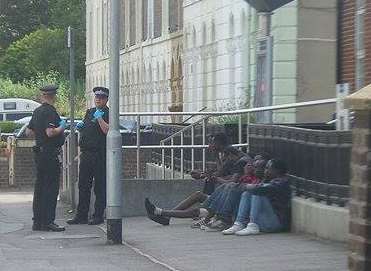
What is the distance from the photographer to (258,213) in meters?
14.1

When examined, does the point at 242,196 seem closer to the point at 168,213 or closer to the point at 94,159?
the point at 168,213

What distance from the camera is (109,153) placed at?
45.8 ft

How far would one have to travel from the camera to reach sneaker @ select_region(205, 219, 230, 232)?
14.9 meters

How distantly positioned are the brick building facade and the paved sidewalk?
3220 mm

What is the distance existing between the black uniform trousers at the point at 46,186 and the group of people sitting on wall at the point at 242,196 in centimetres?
131

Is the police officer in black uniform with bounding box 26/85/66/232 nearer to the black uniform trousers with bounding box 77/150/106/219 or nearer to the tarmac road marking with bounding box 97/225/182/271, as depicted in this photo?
the black uniform trousers with bounding box 77/150/106/219

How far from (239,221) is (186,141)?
6024mm

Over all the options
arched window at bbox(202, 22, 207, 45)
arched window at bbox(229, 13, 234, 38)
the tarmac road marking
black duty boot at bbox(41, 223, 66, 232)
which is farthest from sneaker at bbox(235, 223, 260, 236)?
arched window at bbox(202, 22, 207, 45)

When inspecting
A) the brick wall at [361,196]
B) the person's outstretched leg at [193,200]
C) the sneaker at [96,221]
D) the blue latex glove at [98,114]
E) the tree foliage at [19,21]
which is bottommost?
the sneaker at [96,221]

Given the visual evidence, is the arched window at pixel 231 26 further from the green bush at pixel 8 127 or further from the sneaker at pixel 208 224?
the sneaker at pixel 208 224

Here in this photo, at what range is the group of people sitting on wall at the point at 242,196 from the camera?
1420cm

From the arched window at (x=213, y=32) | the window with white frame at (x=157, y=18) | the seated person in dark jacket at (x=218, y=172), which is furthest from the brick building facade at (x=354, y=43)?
the window with white frame at (x=157, y=18)

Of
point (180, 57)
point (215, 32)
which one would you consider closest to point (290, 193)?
point (215, 32)

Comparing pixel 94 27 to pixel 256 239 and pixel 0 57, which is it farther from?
pixel 256 239
